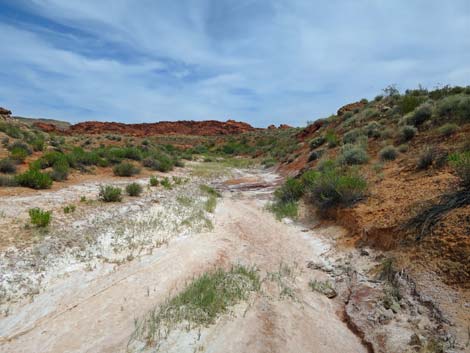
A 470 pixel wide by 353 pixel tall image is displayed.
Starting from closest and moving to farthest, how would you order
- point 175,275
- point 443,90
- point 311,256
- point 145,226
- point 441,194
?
point 175,275
point 441,194
point 311,256
point 145,226
point 443,90

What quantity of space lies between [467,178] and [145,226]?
6013 mm

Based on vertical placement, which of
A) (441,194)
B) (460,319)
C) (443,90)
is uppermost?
(443,90)

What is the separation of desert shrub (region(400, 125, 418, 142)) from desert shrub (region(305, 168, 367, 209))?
3343 mm

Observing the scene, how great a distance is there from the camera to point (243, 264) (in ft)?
16.5

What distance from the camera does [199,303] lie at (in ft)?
11.8

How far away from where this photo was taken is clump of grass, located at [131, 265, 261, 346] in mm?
3164

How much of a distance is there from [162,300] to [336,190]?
17.1 ft

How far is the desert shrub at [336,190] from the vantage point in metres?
7.22

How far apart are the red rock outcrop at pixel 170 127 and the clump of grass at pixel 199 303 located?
65.8 m

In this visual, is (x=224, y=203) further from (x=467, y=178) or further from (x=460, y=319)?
(x=460, y=319)

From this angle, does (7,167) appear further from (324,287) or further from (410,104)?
(410,104)

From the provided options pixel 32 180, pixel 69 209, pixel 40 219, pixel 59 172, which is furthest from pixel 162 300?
pixel 59 172

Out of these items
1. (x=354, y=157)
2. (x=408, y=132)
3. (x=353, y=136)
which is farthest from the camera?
(x=353, y=136)

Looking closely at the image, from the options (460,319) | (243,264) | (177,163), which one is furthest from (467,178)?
(177,163)
